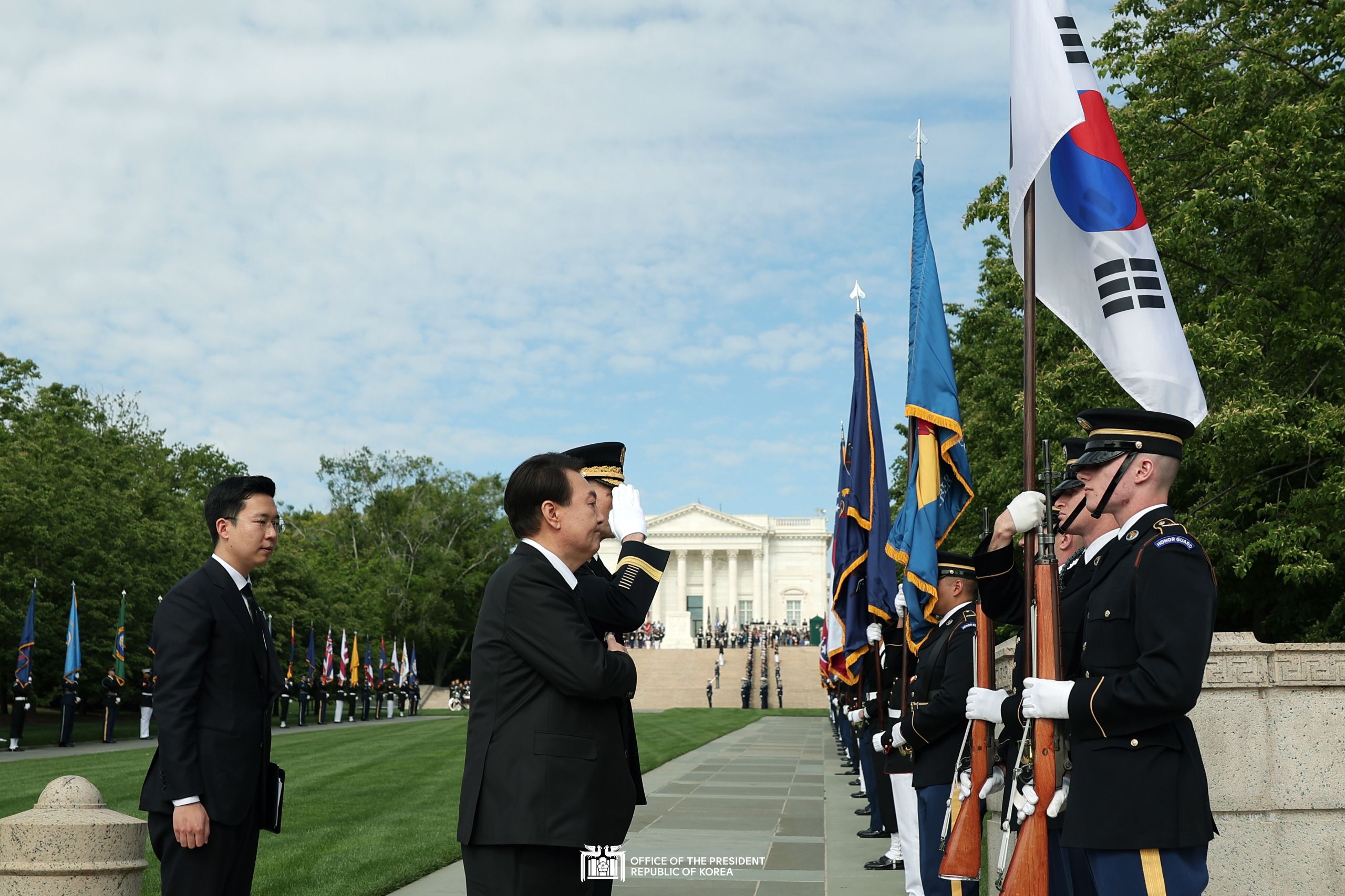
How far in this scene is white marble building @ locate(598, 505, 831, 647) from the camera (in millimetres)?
108312

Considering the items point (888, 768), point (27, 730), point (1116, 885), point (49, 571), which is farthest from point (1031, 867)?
point (27, 730)

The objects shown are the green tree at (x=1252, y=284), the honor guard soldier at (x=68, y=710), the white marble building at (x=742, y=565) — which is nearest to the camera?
the green tree at (x=1252, y=284)

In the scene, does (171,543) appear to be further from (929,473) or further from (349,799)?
(929,473)

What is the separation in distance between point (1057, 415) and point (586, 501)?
18067mm

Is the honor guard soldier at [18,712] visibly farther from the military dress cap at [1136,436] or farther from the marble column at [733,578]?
the marble column at [733,578]

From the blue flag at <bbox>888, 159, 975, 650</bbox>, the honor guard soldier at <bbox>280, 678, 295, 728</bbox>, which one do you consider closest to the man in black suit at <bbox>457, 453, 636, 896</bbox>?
the blue flag at <bbox>888, 159, 975, 650</bbox>

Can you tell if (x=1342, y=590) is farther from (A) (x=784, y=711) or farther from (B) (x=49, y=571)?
(A) (x=784, y=711)

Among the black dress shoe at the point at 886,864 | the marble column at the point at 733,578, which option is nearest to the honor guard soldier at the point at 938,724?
the black dress shoe at the point at 886,864

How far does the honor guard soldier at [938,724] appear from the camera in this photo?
20.6 feet

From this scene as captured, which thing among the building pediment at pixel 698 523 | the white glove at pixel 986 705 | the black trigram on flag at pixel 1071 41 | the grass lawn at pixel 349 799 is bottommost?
the grass lawn at pixel 349 799

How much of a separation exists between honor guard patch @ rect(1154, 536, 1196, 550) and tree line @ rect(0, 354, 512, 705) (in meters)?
24.7

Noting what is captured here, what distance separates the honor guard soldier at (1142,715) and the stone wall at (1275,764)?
3.24 metres

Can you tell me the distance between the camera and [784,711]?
49.7 meters

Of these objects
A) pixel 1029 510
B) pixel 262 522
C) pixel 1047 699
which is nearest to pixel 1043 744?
pixel 1047 699
